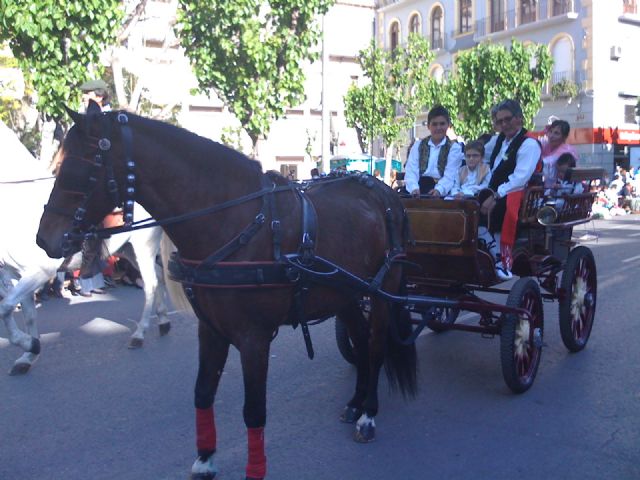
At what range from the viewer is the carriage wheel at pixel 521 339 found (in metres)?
5.01

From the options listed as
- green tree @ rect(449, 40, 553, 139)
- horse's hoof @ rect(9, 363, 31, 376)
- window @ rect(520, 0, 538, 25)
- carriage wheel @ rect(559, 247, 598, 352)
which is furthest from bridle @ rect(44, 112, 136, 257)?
window @ rect(520, 0, 538, 25)

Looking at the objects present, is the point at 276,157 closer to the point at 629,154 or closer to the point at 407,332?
the point at 629,154

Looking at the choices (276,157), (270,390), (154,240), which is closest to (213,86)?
(154,240)

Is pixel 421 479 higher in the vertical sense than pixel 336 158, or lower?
lower

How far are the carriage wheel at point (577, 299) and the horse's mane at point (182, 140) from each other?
3615 millimetres

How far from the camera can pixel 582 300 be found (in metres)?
6.41

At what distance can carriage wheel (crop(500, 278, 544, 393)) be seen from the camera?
16.4ft

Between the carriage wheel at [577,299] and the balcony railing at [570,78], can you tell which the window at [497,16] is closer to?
the balcony railing at [570,78]

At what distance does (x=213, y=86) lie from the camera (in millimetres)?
15547

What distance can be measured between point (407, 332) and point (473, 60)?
24.3m

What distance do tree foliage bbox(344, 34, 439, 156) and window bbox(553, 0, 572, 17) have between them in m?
6.92

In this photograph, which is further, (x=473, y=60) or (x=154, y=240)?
(x=473, y=60)

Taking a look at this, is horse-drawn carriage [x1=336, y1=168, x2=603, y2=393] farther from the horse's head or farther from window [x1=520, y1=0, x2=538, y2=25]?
window [x1=520, y1=0, x2=538, y2=25]

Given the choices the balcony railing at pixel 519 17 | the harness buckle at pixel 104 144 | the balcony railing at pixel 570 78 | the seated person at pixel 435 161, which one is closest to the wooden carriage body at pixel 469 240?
the seated person at pixel 435 161
